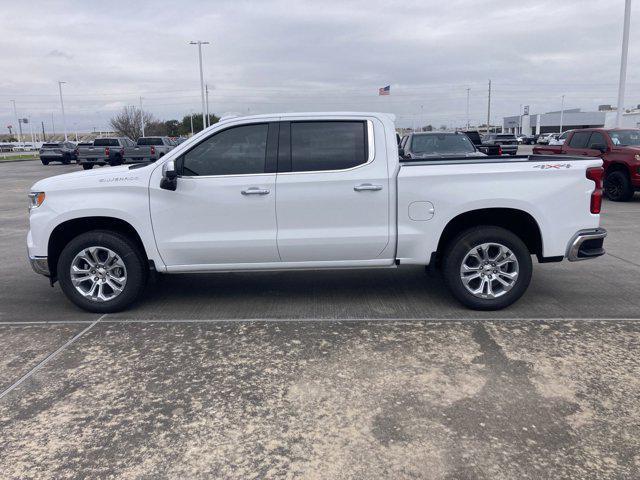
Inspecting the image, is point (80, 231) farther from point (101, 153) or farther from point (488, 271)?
point (101, 153)

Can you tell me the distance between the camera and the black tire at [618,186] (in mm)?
13425

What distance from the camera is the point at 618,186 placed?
541 inches

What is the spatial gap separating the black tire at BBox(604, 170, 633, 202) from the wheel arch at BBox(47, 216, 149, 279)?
1202cm

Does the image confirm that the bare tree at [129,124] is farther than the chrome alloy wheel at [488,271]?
Yes

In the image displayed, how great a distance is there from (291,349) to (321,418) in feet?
3.73

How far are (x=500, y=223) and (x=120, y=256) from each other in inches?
148

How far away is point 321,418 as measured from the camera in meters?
3.52

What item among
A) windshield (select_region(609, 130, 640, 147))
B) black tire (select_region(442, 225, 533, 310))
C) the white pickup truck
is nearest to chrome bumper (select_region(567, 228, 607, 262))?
the white pickup truck

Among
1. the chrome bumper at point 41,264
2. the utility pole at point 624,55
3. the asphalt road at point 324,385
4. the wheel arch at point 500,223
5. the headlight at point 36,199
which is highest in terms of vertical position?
the utility pole at point 624,55

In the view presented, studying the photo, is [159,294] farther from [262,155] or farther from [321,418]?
[321,418]

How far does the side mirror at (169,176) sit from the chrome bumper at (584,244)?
3796 millimetres

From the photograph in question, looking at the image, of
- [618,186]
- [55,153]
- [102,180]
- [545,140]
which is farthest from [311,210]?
[545,140]

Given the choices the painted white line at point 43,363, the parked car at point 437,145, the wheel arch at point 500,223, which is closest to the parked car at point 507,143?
the parked car at point 437,145

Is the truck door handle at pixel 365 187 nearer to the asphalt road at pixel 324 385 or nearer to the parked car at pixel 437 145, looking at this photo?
the asphalt road at pixel 324 385
